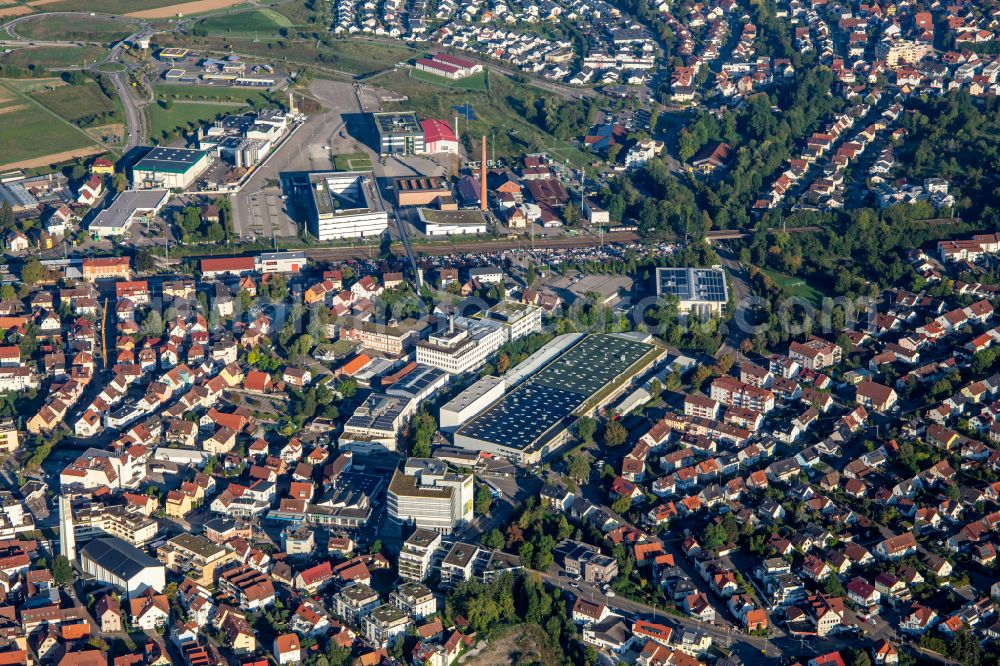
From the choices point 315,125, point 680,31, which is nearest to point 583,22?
point 680,31

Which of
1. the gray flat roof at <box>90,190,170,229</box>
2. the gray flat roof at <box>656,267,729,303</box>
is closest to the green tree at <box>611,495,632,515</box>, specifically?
the gray flat roof at <box>656,267,729,303</box>

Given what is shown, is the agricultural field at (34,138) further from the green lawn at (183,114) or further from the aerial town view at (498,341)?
the green lawn at (183,114)

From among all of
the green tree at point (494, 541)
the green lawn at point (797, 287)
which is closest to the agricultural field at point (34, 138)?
the green lawn at point (797, 287)

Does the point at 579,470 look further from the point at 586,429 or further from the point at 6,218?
the point at 6,218

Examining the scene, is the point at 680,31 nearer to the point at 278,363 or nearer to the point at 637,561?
the point at 278,363

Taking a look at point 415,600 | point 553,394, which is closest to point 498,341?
point 553,394

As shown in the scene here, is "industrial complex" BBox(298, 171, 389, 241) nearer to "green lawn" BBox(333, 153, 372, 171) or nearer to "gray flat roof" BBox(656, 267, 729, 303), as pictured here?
"green lawn" BBox(333, 153, 372, 171)
